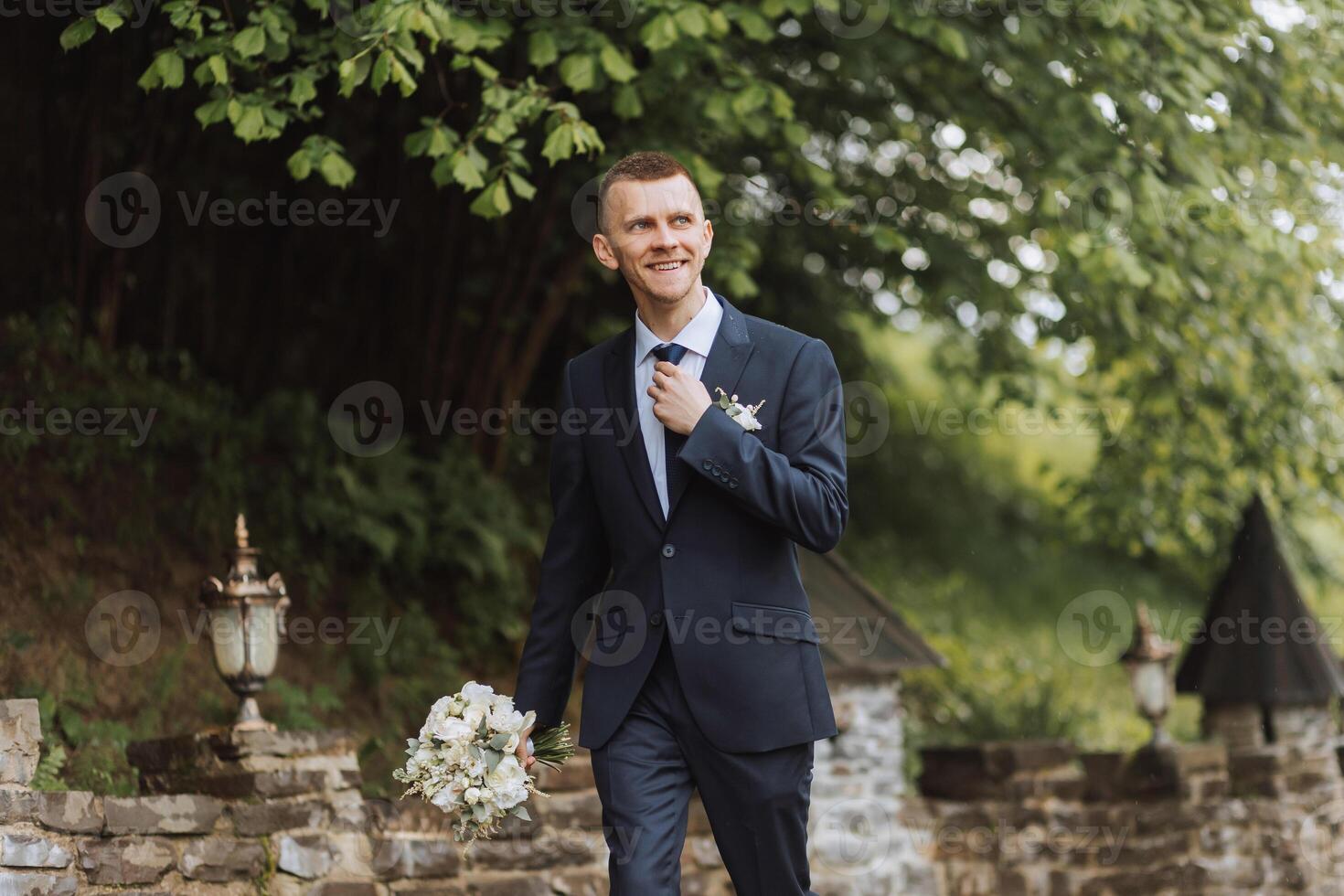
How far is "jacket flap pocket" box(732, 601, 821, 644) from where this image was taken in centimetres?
336

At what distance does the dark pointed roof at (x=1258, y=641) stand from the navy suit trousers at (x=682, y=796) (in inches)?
194

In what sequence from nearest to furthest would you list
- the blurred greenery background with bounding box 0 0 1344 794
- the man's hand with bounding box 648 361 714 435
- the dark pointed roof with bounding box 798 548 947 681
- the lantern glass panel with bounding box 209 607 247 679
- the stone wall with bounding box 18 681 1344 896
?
the man's hand with bounding box 648 361 714 435
the stone wall with bounding box 18 681 1344 896
the lantern glass panel with bounding box 209 607 247 679
the blurred greenery background with bounding box 0 0 1344 794
the dark pointed roof with bounding box 798 548 947 681

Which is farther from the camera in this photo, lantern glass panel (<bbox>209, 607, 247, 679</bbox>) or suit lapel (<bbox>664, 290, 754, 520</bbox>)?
lantern glass panel (<bbox>209, 607, 247, 679</bbox>)

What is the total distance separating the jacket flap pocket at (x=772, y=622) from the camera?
3361 mm

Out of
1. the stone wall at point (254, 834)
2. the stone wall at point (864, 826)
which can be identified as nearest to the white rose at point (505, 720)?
the stone wall at point (254, 834)

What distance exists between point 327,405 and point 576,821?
3313 mm

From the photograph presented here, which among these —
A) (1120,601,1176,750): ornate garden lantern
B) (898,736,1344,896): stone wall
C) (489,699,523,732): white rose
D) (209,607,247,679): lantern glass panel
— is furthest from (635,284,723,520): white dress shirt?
(1120,601,1176,750): ornate garden lantern

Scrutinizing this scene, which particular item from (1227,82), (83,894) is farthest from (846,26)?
(83,894)

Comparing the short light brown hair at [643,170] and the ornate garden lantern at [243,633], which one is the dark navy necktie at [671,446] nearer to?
the short light brown hair at [643,170]

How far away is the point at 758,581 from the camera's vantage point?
3410mm

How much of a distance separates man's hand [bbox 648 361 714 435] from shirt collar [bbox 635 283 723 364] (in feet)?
0.62

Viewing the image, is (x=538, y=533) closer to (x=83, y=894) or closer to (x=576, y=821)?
(x=576, y=821)

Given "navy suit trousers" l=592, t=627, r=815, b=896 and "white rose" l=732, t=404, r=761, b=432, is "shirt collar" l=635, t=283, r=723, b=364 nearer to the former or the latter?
"white rose" l=732, t=404, r=761, b=432

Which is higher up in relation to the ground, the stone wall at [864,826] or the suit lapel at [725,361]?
the suit lapel at [725,361]
